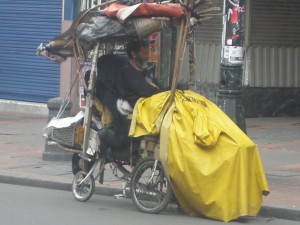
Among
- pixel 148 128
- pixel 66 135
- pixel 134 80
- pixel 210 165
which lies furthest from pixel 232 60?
pixel 66 135

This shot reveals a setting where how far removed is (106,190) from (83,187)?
0.76m

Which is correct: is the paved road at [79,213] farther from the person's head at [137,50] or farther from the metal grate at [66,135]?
the person's head at [137,50]

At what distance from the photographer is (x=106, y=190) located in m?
11.9

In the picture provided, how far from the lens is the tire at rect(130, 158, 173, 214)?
1024 cm

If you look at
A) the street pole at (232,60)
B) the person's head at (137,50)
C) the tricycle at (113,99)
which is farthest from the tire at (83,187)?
the street pole at (232,60)

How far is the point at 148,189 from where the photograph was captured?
1039cm

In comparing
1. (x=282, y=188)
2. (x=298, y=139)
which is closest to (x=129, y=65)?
(x=282, y=188)

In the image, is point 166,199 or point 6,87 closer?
point 166,199

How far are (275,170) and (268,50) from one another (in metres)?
6.80

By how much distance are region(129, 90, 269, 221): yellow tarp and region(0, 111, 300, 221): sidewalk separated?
2.40ft

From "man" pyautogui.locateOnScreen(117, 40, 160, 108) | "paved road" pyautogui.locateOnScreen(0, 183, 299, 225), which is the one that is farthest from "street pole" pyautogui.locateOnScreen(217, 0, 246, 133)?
"paved road" pyautogui.locateOnScreen(0, 183, 299, 225)

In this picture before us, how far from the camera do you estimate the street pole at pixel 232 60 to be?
1155cm

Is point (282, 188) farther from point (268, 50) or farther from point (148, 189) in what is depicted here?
point (268, 50)

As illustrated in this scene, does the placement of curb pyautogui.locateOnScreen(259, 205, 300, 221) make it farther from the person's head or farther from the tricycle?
the person's head
